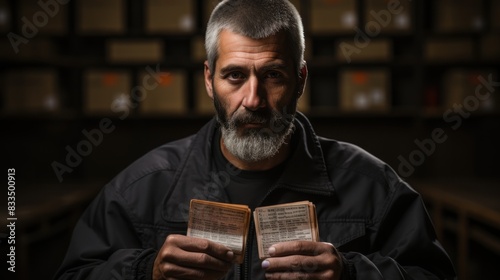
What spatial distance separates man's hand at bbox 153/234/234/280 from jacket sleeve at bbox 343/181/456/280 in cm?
30

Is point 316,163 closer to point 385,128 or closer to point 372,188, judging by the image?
point 372,188

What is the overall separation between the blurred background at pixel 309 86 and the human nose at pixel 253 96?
10.3 ft

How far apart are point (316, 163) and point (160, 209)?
1.34 feet

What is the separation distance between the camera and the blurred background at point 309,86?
471 cm

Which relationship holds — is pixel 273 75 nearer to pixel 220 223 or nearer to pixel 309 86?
pixel 220 223

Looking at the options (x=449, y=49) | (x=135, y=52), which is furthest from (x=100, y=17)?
(x=449, y=49)

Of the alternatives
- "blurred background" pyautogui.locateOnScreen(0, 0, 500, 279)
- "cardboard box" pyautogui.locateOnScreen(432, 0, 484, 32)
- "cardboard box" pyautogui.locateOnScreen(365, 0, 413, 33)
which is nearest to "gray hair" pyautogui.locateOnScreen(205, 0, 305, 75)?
"blurred background" pyautogui.locateOnScreen(0, 0, 500, 279)

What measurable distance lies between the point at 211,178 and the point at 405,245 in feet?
1.62

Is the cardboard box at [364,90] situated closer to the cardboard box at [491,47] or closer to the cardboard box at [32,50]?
the cardboard box at [491,47]

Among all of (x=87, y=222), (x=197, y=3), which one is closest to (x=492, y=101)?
(x=197, y=3)

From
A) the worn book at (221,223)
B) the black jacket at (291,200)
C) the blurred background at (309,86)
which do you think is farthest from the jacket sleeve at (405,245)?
the blurred background at (309,86)

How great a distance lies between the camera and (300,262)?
3.92 ft

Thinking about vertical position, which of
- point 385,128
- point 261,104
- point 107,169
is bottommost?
point 107,169

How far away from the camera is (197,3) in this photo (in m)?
5.01
